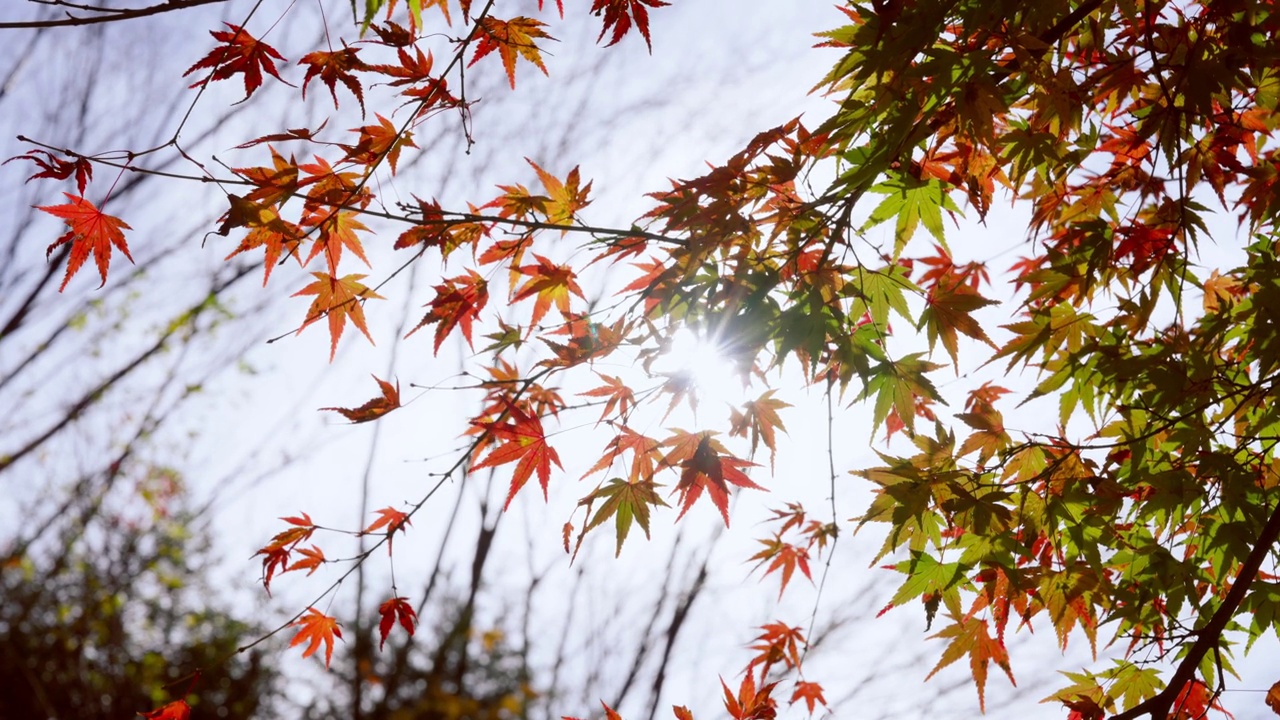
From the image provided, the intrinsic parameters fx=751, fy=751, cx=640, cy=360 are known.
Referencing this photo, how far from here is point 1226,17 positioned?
5.94 feet

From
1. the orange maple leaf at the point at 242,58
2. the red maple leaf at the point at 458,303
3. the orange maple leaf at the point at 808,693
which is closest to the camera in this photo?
the orange maple leaf at the point at 242,58

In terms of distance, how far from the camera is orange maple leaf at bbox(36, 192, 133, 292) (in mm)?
1615

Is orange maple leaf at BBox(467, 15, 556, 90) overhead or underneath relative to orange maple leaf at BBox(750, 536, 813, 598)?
overhead

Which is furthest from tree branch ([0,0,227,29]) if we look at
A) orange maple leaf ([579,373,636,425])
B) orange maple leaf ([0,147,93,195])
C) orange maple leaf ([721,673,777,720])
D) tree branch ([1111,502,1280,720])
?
tree branch ([1111,502,1280,720])

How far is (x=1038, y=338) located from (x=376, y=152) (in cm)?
172

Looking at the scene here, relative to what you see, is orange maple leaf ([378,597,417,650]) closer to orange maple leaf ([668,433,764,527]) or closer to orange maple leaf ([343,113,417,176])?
orange maple leaf ([668,433,764,527])

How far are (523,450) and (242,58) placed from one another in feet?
3.50

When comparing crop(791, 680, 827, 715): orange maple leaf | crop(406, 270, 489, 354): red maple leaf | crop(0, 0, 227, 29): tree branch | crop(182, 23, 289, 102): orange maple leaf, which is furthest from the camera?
crop(791, 680, 827, 715): orange maple leaf

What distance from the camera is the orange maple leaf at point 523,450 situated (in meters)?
1.72

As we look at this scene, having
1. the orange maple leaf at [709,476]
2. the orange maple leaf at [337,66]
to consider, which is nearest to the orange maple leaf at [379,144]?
the orange maple leaf at [337,66]

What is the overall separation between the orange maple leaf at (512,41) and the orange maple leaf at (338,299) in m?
0.65

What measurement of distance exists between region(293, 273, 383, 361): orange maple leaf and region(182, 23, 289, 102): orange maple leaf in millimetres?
482

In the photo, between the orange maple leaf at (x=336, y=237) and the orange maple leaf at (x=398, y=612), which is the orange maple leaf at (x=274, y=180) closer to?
the orange maple leaf at (x=336, y=237)

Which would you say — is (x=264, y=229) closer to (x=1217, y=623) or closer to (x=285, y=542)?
(x=285, y=542)
